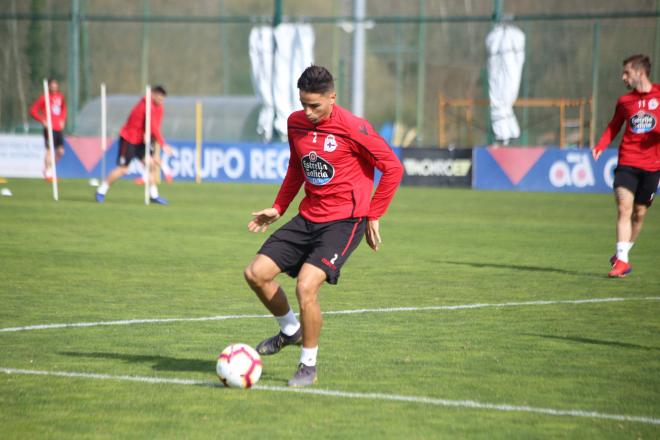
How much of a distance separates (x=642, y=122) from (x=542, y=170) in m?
16.9

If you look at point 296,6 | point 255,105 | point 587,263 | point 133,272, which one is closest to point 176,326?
point 133,272

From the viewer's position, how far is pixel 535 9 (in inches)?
2028

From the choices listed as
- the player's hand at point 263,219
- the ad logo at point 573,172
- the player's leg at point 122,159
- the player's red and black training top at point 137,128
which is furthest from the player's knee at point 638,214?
the ad logo at point 573,172

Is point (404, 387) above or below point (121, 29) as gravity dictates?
below

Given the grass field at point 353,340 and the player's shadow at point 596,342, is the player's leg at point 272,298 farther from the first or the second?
the player's shadow at point 596,342

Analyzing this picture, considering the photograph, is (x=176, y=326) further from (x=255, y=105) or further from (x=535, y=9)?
(x=535, y=9)

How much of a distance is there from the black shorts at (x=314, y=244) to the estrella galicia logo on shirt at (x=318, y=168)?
0.90ft

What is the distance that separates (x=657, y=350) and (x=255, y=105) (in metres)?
31.1

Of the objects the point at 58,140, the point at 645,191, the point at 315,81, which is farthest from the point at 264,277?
the point at 58,140

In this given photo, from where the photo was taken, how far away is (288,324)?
7.39 meters

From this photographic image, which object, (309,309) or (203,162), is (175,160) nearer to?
(203,162)

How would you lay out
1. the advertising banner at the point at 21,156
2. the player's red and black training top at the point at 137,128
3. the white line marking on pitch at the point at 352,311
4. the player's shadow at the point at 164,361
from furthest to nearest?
the advertising banner at the point at 21,156, the player's red and black training top at the point at 137,128, the white line marking on pitch at the point at 352,311, the player's shadow at the point at 164,361

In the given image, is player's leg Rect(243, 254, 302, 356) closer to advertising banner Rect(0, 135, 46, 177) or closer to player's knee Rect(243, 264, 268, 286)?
player's knee Rect(243, 264, 268, 286)

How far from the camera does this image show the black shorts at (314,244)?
7000mm
